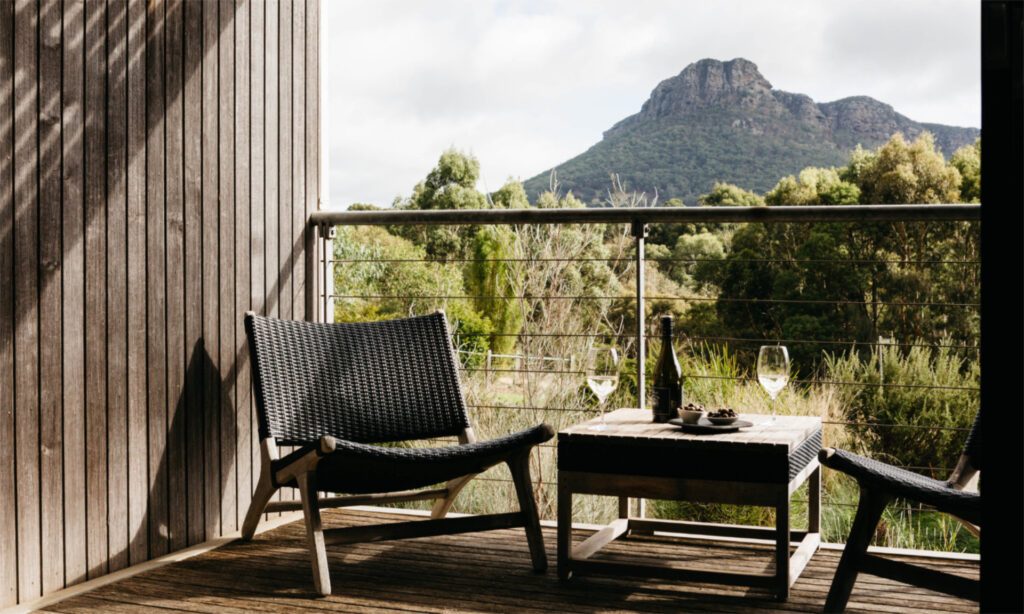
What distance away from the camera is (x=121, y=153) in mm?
2633

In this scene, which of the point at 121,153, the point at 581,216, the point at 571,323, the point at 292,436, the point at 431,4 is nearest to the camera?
the point at 121,153

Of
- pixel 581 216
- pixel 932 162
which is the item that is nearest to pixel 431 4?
pixel 932 162

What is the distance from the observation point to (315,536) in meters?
2.48

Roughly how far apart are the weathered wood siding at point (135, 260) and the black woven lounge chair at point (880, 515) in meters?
1.77

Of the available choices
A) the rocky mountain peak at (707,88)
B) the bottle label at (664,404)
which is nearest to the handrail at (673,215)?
the bottle label at (664,404)

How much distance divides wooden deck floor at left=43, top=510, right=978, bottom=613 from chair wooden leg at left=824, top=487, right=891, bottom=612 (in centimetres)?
15

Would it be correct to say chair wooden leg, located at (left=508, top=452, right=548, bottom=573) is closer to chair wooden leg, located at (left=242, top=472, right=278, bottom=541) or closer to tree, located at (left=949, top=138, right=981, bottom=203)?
chair wooden leg, located at (left=242, top=472, right=278, bottom=541)

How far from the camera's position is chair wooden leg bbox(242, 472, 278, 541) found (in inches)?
110

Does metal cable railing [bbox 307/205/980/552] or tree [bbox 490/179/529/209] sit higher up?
tree [bbox 490/179/529/209]

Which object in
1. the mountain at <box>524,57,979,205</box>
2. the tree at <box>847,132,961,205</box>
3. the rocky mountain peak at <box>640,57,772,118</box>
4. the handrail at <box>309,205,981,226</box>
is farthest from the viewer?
the rocky mountain peak at <box>640,57,772,118</box>

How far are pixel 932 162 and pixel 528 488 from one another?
56.9 feet

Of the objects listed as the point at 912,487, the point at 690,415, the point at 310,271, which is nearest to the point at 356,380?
the point at 310,271

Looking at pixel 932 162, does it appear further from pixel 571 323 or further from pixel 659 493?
pixel 659 493

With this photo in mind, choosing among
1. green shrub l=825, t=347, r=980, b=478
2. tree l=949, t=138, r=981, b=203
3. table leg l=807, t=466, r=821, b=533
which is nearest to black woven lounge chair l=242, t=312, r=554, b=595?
table leg l=807, t=466, r=821, b=533
